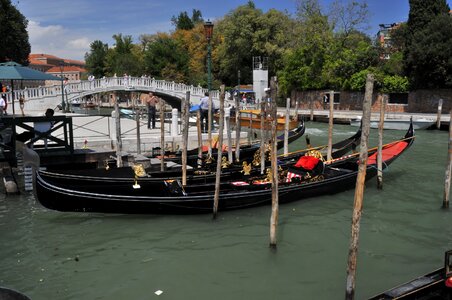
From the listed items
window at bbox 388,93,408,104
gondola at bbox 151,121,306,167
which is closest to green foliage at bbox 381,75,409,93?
window at bbox 388,93,408,104

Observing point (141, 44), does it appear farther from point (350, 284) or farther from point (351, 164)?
point (350, 284)

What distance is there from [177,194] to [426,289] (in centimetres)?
336

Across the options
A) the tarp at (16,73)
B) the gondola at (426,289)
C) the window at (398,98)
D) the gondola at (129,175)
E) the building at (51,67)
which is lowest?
the gondola at (426,289)

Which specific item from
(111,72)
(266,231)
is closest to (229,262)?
(266,231)

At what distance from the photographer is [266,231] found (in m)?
5.20

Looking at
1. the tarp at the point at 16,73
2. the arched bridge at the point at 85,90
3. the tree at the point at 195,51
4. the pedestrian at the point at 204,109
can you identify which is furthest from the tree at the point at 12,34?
the tarp at the point at 16,73

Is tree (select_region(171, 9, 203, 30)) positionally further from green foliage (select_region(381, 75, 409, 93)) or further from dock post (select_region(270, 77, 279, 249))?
dock post (select_region(270, 77, 279, 249))

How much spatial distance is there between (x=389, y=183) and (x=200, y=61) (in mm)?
26477

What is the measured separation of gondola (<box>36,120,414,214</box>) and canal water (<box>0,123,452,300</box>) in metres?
0.14

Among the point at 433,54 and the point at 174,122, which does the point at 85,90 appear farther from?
the point at 433,54

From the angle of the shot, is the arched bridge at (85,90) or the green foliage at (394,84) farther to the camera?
the green foliage at (394,84)

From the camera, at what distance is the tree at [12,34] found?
23.3 meters

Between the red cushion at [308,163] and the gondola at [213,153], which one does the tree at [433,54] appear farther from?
the red cushion at [308,163]

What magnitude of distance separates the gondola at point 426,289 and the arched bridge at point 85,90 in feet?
43.6
